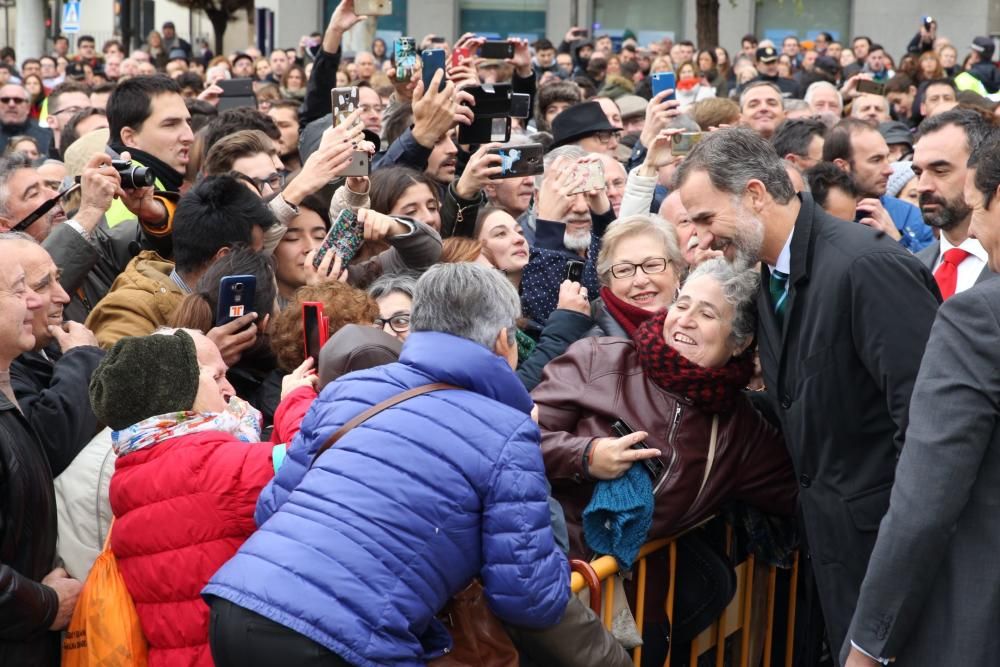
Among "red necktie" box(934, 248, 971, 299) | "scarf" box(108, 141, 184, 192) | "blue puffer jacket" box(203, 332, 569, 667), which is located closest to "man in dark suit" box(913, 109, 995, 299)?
"red necktie" box(934, 248, 971, 299)

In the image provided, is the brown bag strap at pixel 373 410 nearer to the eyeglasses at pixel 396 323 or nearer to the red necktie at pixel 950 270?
the eyeglasses at pixel 396 323

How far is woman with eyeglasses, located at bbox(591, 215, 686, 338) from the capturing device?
4887mm

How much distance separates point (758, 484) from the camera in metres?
4.08

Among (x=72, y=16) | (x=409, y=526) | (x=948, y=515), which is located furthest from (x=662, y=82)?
(x=72, y=16)

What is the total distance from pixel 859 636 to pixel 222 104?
23.0 ft

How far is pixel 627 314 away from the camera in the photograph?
4773 mm

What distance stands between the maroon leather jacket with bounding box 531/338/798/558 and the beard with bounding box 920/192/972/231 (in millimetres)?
1727

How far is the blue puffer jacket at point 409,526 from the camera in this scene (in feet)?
9.57

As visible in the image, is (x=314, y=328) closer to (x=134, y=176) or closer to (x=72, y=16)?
(x=134, y=176)

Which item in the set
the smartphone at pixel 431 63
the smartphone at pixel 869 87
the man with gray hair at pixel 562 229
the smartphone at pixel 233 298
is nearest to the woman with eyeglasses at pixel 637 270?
the man with gray hair at pixel 562 229

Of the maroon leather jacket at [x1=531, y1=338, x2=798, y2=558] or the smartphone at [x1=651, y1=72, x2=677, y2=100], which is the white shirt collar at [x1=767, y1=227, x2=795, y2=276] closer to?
the maroon leather jacket at [x1=531, y1=338, x2=798, y2=558]

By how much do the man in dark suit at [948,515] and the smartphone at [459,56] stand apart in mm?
4052

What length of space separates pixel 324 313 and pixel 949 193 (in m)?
2.89

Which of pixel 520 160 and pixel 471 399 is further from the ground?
pixel 520 160
